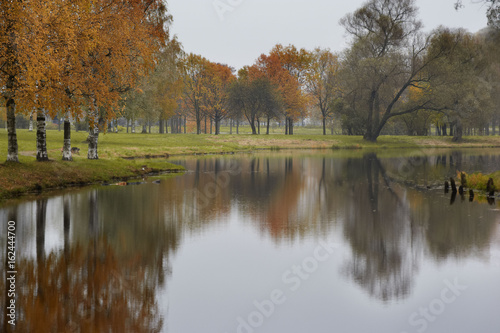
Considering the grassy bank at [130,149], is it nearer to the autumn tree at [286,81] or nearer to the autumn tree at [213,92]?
the autumn tree at [286,81]

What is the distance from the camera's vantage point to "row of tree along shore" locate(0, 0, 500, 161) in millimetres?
24531

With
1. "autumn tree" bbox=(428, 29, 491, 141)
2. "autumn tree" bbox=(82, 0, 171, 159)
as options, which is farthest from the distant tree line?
"autumn tree" bbox=(82, 0, 171, 159)

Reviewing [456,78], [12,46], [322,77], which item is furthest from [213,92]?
[12,46]

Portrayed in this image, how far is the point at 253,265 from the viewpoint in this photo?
1232 cm

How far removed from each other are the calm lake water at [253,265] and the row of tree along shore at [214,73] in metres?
7.61

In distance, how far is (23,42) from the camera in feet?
75.4

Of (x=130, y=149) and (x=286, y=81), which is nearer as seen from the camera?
(x=130, y=149)

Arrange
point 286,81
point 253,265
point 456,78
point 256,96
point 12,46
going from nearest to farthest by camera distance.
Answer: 1. point 253,265
2. point 12,46
3. point 456,78
4. point 256,96
5. point 286,81

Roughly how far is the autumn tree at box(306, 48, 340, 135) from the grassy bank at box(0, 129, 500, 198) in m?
13.9

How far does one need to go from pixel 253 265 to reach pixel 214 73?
3660 inches

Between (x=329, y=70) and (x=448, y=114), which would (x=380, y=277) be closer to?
(x=448, y=114)

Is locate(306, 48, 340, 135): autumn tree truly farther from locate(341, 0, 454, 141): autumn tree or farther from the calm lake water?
the calm lake water

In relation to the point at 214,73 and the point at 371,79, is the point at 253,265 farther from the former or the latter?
the point at 214,73

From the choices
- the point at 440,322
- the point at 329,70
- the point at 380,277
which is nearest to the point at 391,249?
the point at 380,277
